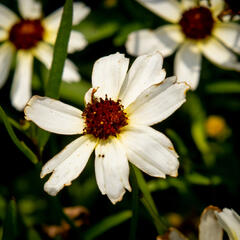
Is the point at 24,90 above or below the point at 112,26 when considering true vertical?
below

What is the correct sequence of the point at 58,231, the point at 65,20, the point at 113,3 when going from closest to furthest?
1. the point at 65,20
2. the point at 58,231
3. the point at 113,3

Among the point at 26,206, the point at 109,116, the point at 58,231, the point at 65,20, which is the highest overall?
the point at 65,20

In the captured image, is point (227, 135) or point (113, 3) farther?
point (113, 3)

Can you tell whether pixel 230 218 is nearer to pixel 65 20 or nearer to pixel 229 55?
pixel 65 20

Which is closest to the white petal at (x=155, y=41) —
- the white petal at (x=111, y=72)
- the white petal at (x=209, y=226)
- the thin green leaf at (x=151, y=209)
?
the white petal at (x=111, y=72)

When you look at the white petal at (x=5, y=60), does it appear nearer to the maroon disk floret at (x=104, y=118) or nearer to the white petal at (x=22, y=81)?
the white petal at (x=22, y=81)

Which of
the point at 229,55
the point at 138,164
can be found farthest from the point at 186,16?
the point at 138,164

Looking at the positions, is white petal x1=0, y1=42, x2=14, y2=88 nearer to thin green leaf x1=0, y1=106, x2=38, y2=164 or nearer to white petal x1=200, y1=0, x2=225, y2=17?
thin green leaf x1=0, y1=106, x2=38, y2=164
